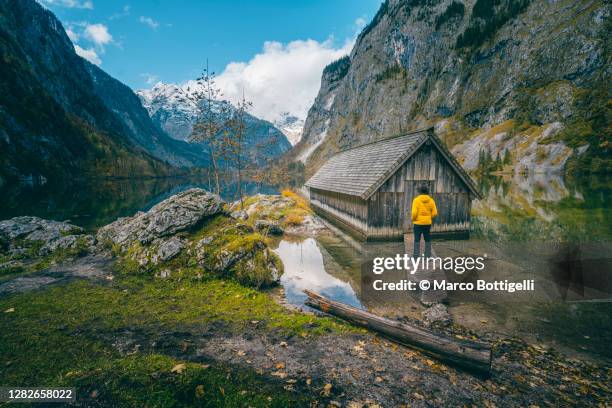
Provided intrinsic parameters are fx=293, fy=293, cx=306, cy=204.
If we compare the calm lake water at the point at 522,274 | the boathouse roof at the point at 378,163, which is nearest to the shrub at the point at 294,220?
the calm lake water at the point at 522,274

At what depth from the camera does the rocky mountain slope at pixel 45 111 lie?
288 ft

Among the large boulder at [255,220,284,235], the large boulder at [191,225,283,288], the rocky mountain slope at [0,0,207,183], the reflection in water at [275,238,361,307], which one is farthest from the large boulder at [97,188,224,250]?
the rocky mountain slope at [0,0,207,183]

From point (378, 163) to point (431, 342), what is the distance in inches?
629

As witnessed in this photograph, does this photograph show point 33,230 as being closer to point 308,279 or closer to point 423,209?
point 308,279

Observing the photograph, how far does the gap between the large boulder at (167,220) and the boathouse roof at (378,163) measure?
972 cm

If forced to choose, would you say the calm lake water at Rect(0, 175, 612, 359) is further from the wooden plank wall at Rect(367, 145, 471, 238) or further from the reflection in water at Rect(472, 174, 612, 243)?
the wooden plank wall at Rect(367, 145, 471, 238)

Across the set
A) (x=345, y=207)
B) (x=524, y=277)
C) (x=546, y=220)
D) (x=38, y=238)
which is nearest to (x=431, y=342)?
(x=524, y=277)

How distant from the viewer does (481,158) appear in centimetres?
10794

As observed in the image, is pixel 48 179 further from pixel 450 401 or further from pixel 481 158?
pixel 481 158

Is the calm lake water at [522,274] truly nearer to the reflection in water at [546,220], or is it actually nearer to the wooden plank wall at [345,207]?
the reflection in water at [546,220]

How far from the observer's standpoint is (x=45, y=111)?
357 feet

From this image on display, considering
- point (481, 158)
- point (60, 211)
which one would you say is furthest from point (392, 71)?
point (60, 211)

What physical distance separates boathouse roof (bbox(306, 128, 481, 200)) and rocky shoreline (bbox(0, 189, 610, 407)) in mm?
9668

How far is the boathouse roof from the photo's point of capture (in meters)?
19.1
